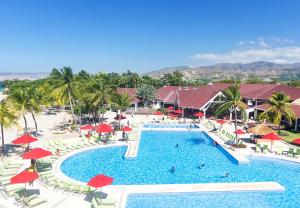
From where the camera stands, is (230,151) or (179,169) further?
(230,151)

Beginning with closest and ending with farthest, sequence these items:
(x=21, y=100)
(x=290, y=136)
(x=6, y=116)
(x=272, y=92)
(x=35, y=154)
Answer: (x=35, y=154), (x=6, y=116), (x=21, y=100), (x=290, y=136), (x=272, y=92)

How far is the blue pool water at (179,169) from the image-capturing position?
19.6 metres

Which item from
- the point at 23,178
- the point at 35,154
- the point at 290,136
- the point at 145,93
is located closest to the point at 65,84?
the point at 35,154

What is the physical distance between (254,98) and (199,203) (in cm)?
3725

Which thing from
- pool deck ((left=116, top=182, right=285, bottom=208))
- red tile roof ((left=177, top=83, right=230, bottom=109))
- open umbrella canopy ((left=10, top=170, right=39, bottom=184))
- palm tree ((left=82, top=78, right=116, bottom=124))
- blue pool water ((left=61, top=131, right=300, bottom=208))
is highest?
palm tree ((left=82, top=78, right=116, bottom=124))

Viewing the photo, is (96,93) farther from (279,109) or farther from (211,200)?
(211,200)

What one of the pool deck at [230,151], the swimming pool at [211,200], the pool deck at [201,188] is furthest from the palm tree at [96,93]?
the swimming pool at [211,200]

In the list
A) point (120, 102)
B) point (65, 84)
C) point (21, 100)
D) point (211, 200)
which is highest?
point (65, 84)

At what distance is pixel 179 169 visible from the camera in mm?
25312

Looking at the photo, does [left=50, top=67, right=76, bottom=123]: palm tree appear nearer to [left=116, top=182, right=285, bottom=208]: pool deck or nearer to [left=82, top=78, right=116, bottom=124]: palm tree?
[left=82, top=78, right=116, bottom=124]: palm tree

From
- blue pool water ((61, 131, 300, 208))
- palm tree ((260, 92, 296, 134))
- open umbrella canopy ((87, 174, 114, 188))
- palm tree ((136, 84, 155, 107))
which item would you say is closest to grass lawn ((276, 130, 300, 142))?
palm tree ((260, 92, 296, 134))

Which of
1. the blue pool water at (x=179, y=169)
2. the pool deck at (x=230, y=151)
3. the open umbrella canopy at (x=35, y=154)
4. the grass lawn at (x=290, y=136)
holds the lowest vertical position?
the blue pool water at (x=179, y=169)

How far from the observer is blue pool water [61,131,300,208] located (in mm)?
19592

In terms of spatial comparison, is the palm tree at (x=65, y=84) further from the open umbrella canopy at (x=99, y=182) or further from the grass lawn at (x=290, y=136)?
the grass lawn at (x=290, y=136)
